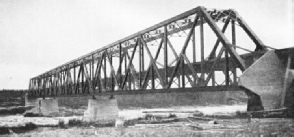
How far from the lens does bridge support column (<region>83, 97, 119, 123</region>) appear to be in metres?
23.7

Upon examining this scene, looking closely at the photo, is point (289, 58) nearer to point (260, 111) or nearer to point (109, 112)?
point (260, 111)

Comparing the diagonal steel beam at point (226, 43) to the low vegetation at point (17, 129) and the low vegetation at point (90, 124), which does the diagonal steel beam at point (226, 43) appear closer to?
the low vegetation at point (90, 124)

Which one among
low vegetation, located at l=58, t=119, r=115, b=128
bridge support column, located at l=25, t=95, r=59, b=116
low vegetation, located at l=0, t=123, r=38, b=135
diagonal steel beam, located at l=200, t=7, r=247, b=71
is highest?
diagonal steel beam, located at l=200, t=7, r=247, b=71

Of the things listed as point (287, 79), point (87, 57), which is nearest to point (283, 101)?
point (287, 79)

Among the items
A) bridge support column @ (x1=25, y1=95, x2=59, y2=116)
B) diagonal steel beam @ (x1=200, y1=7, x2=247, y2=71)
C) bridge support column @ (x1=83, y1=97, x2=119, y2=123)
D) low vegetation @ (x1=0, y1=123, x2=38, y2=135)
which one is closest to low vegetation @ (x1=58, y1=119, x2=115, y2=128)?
bridge support column @ (x1=83, y1=97, x2=119, y2=123)

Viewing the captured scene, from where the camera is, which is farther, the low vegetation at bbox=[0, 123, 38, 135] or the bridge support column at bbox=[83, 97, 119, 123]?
the bridge support column at bbox=[83, 97, 119, 123]

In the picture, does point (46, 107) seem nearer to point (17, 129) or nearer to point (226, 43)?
point (17, 129)

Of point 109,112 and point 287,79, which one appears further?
point 109,112

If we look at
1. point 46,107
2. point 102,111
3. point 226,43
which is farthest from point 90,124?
point 46,107

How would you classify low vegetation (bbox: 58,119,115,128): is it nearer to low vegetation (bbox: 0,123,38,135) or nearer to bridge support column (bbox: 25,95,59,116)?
low vegetation (bbox: 0,123,38,135)

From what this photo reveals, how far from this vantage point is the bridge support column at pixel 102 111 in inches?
932

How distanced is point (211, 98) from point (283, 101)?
4514cm

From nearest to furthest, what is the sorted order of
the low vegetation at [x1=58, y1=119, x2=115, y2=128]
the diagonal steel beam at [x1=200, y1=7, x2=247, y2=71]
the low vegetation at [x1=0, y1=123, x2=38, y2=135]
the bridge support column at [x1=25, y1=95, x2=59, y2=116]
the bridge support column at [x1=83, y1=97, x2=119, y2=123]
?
the diagonal steel beam at [x1=200, y1=7, x2=247, y2=71], the low vegetation at [x1=0, y1=123, x2=38, y2=135], the low vegetation at [x1=58, y1=119, x2=115, y2=128], the bridge support column at [x1=83, y1=97, x2=119, y2=123], the bridge support column at [x1=25, y1=95, x2=59, y2=116]

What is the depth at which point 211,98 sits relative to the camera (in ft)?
187
